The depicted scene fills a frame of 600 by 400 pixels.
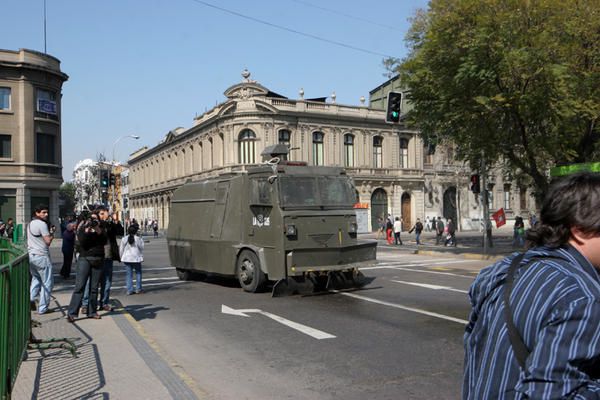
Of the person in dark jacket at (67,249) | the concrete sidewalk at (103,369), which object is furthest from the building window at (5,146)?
the concrete sidewalk at (103,369)

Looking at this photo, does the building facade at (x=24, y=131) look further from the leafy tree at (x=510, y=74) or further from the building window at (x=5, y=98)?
the leafy tree at (x=510, y=74)

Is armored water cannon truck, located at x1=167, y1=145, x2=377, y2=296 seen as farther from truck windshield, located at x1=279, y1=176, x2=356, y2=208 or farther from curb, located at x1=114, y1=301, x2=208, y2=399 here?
curb, located at x1=114, y1=301, x2=208, y2=399

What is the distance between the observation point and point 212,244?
48.5 feet

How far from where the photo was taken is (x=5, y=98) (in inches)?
1654

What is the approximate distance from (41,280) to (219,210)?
210 inches

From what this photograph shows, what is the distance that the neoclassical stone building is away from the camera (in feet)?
172

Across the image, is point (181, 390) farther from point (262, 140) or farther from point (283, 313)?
point (262, 140)

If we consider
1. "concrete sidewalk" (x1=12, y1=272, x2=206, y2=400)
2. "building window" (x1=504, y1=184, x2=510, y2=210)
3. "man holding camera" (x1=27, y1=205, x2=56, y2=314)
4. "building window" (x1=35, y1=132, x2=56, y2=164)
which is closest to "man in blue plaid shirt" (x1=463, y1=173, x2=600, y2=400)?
"concrete sidewalk" (x1=12, y1=272, x2=206, y2=400)

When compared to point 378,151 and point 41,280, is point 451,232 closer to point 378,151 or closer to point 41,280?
A: point 41,280

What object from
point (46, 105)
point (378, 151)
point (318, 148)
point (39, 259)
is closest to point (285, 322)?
point (39, 259)

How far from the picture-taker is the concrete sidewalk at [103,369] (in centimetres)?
581

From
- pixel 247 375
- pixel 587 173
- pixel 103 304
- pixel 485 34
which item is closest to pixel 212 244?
pixel 103 304

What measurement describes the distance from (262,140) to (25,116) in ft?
63.6

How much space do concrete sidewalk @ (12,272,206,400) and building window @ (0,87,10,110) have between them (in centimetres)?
3804
